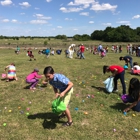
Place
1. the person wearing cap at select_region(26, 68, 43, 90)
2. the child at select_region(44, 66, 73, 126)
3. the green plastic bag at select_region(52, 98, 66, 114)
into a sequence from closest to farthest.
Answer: the child at select_region(44, 66, 73, 126) < the green plastic bag at select_region(52, 98, 66, 114) < the person wearing cap at select_region(26, 68, 43, 90)

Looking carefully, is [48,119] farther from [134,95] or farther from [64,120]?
[134,95]

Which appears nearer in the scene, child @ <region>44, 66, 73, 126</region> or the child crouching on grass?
child @ <region>44, 66, 73, 126</region>

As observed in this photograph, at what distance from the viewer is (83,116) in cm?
639

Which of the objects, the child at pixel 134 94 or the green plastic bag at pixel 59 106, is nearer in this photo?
the green plastic bag at pixel 59 106

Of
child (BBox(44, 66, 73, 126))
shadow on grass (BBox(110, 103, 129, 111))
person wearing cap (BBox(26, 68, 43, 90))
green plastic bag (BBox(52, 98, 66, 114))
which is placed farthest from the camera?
person wearing cap (BBox(26, 68, 43, 90))

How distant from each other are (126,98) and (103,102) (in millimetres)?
1130

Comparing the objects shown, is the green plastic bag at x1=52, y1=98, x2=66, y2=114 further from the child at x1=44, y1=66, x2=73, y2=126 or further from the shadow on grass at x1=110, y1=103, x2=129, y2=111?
the shadow on grass at x1=110, y1=103, x2=129, y2=111

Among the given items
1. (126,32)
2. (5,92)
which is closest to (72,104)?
(5,92)

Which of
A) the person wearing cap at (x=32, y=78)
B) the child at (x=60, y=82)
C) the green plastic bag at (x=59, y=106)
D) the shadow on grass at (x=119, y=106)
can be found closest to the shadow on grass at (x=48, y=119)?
the child at (x=60, y=82)

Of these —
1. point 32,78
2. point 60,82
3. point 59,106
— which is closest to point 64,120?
point 59,106

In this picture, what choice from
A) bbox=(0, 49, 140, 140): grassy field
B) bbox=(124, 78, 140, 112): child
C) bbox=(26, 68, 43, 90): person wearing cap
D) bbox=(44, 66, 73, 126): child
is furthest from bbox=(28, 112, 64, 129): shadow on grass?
bbox=(26, 68, 43, 90): person wearing cap

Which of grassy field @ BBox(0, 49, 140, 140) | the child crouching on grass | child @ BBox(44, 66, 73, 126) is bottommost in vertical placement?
grassy field @ BBox(0, 49, 140, 140)

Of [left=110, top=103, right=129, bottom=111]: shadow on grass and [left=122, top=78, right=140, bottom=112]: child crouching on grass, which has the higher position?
[left=122, top=78, right=140, bottom=112]: child crouching on grass

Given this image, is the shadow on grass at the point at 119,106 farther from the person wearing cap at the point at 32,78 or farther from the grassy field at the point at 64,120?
the person wearing cap at the point at 32,78
